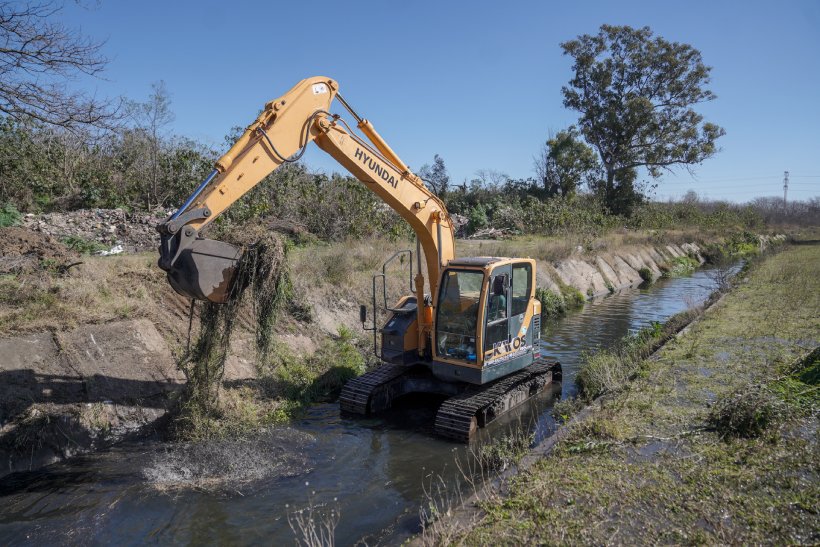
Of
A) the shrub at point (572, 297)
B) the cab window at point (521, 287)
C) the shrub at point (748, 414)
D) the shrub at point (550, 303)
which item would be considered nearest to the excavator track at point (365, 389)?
the cab window at point (521, 287)

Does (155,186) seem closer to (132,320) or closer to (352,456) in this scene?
(132,320)

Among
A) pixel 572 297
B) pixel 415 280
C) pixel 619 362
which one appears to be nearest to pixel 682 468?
pixel 619 362

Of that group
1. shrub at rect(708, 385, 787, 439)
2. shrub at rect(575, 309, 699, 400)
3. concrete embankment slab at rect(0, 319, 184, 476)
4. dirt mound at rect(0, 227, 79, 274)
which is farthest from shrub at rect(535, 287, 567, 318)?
dirt mound at rect(0, 227, 79, 274)

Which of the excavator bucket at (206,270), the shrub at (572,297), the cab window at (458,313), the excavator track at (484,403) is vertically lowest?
the excavator track at (484,403)

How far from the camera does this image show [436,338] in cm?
845

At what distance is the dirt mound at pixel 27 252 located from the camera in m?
8.93

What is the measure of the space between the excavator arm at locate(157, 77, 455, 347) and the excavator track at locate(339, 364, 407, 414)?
856 mm

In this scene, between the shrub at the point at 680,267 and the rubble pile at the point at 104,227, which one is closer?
the rubble pile at the point at 104,227

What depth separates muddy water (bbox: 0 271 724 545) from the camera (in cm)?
548

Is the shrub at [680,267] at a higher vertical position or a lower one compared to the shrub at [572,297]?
higher

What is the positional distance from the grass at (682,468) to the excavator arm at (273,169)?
342 centimetres

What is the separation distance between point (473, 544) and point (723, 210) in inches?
2127

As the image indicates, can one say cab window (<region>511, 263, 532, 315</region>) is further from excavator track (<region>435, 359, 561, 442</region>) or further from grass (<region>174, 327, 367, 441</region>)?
grass (<region>174, 327, 367, 441</region>)

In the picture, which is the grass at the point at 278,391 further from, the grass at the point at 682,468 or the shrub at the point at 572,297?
the shrub at the point at 572,297
